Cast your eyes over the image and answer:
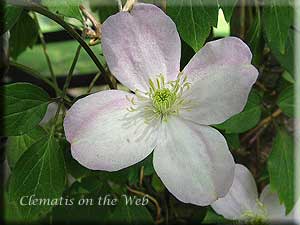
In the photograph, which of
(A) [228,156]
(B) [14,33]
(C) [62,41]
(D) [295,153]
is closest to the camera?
(A) [228,156]

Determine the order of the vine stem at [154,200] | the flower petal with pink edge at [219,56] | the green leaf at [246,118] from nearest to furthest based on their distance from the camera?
the flower petal with pink edge at [219,56] → the green leaf at [246,118] → the vine stem at [154,200]

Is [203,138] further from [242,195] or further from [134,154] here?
[242,195]

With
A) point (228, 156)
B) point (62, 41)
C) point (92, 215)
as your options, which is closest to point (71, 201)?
point (92, 215)

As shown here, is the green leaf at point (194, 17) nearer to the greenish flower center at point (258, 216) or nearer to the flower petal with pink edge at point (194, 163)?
the flower petal with pink edge at point (194, 163)

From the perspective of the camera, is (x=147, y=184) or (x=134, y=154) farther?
(x=147, y=184)

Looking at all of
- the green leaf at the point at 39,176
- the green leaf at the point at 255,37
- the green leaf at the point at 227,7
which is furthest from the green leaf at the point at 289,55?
the green leaf at the point at 39,176

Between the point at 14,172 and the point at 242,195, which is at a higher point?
the point at 14,172

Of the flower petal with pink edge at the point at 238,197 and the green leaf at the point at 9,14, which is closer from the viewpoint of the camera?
the green leaf at the point at 9,14
